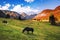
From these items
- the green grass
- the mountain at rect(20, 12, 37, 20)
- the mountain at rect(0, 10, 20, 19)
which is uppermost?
the mountain at rect(0, 10, 20, 19)

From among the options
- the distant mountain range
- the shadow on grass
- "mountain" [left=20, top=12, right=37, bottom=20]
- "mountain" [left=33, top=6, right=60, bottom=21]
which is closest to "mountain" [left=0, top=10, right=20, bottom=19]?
the distant mountain range

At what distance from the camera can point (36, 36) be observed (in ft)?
17.3

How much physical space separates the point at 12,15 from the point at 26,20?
1.82ft

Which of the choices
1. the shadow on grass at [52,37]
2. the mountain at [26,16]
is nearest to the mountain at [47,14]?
the mountain at [26,16]

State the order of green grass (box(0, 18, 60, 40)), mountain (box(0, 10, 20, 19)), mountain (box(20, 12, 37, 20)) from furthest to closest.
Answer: mountain (box(20, 12, 37, 20)) < mountain (box(0, 10, 20, 19)) < green grass (box(0, 18, 60, 40))

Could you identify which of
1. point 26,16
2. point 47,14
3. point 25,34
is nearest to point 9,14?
point 26,16

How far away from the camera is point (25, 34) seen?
529cm

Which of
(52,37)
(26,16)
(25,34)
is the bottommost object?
(52,37)

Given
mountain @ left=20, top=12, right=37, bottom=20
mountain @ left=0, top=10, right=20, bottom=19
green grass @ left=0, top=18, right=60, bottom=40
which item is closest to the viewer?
green grass @ left=0, top=18, right=60, bottom=40

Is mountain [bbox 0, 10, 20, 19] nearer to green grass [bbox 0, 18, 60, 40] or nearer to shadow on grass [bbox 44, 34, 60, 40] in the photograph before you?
green grass [bbox 0, 18, 60, 40]

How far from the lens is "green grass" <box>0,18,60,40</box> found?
5188 mm

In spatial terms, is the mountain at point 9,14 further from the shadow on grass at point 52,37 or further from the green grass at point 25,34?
the shadow on grass at point 52,37

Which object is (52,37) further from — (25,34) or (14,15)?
(14,15)

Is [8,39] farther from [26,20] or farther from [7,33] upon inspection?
[26,20]
